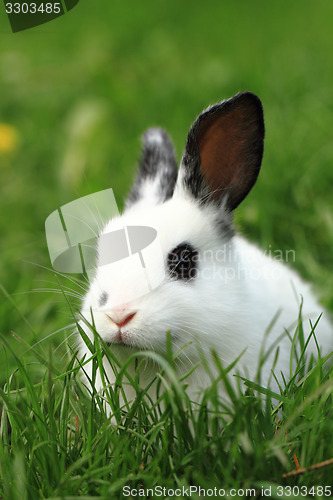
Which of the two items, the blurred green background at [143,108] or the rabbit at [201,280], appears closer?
the rabbit at [201,280]

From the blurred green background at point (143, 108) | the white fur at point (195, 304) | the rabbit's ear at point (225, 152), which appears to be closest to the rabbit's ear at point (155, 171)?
the white fur at point (195, 304)

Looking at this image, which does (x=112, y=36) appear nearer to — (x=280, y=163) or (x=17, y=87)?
(x=17, y=87)

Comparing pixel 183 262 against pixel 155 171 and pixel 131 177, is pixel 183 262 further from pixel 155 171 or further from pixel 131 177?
pixel 131 177

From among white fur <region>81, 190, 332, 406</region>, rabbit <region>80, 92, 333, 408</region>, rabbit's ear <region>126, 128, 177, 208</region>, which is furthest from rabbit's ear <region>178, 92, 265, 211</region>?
rabbit's ear <region>126, 128, 177, 208</region>

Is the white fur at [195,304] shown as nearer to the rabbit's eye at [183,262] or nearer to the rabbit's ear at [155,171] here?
the rabbit's eye at [183,262]

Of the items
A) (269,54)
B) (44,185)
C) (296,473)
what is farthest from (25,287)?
(269,54)

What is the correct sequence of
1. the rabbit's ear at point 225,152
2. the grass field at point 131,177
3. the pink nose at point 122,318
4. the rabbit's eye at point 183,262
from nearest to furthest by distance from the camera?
the grass field at point 131,177 < the pink nose at point 122,318 < the rabbit's eye at point 183,262 < the rabbit's ear at point 225,152
